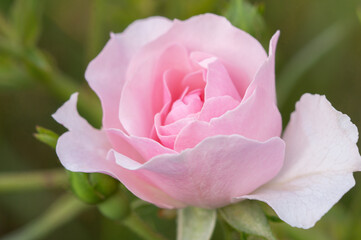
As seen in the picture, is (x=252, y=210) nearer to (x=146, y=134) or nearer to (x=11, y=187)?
(x=146, y=134)

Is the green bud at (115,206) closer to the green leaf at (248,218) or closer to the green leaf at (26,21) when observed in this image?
the green leaf at (248,218)

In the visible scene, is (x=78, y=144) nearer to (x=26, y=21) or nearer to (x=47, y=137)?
(x=47, y=137)

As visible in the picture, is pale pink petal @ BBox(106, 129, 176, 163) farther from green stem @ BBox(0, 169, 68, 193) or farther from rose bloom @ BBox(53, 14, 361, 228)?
green stem @ BBox(0, 169, 68, 193)

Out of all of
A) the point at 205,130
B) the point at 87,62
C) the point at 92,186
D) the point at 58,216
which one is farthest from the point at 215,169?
the point at 87,62

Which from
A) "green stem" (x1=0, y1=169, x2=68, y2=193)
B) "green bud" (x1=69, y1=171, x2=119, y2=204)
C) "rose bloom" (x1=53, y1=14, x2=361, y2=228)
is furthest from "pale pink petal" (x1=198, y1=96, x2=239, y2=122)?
"green stem" (x1=0, y1=169, x2=68, y2=193)

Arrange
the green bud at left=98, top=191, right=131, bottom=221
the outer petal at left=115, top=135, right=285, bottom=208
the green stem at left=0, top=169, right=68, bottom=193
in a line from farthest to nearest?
the green stem at left=0, top=169, right=68, bottom=193 < the green bud at left=98, top=191, right=131, bottom=221 < the outer petal at left=115, top=135, right=285, bottom=208

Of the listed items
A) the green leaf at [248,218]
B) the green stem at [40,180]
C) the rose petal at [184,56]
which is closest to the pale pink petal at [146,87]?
the rose petal at [184,56]

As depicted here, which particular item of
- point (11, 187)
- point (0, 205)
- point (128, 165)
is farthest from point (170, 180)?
point (0, 205)
